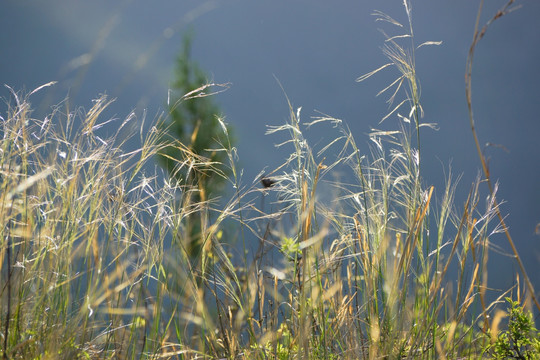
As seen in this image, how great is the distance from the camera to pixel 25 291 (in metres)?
1.41

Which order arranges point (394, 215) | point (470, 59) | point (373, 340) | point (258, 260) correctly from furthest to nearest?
point (258, 260) → point (394, 215) → point (373, 340) → point (470, 59)

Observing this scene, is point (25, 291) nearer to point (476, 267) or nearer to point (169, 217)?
point (169, 217)

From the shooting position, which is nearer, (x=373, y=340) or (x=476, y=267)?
(x=373, y=340)

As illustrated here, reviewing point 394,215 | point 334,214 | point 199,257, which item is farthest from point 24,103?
point 394,215

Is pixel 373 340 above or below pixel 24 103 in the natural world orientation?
below

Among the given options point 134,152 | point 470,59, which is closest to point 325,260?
point 134,152

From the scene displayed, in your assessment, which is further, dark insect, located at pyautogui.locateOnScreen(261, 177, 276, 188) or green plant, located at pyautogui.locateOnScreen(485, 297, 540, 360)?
dark insect, located at pyautogui.locateOnScreen(261, 177, 276, 188)

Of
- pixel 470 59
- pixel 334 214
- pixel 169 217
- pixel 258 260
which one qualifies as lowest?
pixel 258 260

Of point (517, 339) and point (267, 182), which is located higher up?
point (267, 182)

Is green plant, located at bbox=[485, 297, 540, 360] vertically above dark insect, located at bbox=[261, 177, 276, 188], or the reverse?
dark insect, located at bbox=[261, 177, 276, 188]

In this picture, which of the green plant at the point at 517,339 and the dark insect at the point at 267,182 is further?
the dark insect at the point at 267,182

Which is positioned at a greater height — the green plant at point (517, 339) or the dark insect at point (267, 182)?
the dark insect at point (267, 182)

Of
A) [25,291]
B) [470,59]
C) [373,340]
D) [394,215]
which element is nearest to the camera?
[470,59]

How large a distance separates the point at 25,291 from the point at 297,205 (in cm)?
75
